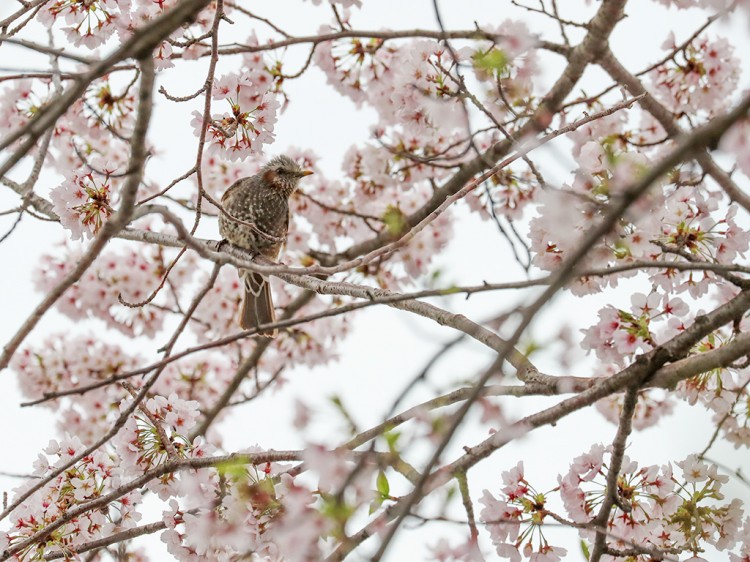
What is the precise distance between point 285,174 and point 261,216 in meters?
0.42

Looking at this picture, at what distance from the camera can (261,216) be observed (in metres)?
5.59

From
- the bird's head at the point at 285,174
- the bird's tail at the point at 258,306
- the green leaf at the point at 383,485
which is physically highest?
the bird's head at the point at 285,174

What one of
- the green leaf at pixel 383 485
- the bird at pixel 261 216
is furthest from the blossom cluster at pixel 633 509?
the bird at pixel 261 216

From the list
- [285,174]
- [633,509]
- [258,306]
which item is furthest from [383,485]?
[285,174]

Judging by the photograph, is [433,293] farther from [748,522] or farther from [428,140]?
[428,140]

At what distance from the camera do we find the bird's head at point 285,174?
576 cm

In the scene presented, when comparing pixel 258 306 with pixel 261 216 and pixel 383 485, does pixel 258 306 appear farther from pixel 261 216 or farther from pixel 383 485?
pixel 383 485

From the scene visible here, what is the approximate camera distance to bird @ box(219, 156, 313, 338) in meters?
5.30

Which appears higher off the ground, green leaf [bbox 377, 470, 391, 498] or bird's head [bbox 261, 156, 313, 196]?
bird's head [bbox 261, 156, 313, 196]

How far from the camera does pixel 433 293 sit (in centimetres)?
190

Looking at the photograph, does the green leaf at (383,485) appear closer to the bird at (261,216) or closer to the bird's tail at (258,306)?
the bird at (261,216)

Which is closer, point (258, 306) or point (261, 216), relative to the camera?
point (258, 306)

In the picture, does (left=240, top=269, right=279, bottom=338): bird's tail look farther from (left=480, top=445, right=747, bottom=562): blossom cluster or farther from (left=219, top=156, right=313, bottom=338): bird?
(left=480, top=445, right=747, bottom=562): blossom cluster

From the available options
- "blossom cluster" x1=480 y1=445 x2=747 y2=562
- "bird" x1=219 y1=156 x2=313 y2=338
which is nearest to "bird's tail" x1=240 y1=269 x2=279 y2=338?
"bird" x1=219 y1=156 x2=313 y2=338
